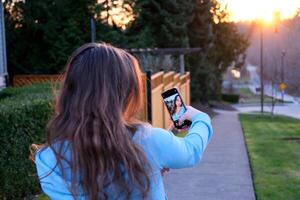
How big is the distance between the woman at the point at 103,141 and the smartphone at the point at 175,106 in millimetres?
306

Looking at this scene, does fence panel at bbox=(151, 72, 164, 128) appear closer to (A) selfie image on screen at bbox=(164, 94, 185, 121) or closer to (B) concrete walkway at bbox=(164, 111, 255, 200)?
(B) concrete walkway at bbox=(164, 111, 255, 200)

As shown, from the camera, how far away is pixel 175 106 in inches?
97.4

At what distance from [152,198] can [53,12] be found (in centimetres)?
2323

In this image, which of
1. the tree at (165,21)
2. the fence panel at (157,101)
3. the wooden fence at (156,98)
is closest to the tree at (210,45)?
the tree at (165,21)

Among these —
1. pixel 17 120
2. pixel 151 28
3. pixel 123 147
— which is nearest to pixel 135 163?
pixel 123 147

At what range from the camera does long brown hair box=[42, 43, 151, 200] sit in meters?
1.95

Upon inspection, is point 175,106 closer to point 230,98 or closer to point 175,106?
point 175,106

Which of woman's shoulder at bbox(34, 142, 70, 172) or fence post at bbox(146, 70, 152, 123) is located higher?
woman's shoulder at bbox(34, 142, 70, 172)

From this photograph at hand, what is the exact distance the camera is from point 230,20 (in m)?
36.4

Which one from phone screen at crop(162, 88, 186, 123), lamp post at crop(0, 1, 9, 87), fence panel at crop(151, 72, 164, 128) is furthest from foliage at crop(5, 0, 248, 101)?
phone screen at crop(162, 88, 186, 123)

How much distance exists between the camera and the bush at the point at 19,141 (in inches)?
230

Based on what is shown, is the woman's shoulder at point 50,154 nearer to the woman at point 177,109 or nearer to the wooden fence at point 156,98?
the woman at point 177,109

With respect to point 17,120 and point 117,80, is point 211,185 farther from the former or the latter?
point 117,80

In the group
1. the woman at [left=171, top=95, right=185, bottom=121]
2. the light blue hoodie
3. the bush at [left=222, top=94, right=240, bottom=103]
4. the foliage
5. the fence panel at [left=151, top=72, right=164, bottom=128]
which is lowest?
the bush at [left=222, top=94, right=240, bottom=103]
